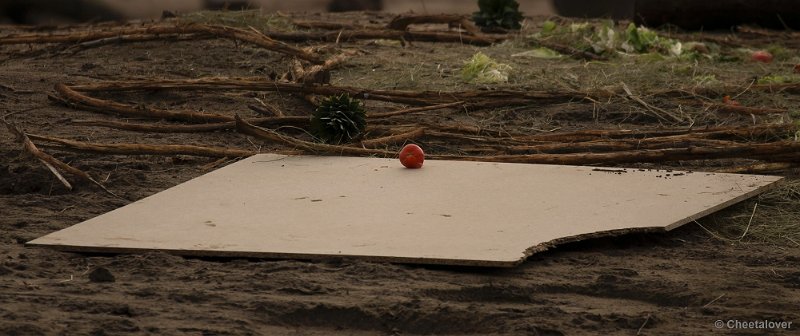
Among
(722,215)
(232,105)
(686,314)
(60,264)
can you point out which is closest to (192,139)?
(232,105)

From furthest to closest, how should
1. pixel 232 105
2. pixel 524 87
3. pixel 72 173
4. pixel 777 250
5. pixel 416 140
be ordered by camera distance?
pixel 524 87
pixel 232 105
pixel 416 140
pixel 72 173
pixel 777 250

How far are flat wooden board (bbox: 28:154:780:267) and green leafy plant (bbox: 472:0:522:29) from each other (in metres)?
5.87

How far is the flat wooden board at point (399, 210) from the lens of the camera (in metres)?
4.25

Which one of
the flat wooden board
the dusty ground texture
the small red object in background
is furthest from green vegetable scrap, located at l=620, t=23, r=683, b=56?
the flat wooden board

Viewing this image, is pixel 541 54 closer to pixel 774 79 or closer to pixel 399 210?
pixel 774 79

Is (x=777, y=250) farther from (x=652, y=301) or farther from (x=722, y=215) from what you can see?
(x=652, y=301)

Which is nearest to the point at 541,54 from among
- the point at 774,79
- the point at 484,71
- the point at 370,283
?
the point at 484,71

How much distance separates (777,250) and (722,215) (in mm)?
450

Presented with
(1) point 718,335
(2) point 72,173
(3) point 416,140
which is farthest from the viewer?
(3) point 416,140

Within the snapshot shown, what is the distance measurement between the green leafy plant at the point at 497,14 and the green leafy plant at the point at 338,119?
17.9 ft

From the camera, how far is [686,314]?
12.2 feet

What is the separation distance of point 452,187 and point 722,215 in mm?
1117

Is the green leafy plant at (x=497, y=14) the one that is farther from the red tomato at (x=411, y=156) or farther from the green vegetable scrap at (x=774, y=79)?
the red tomato at (x=411, y=156)

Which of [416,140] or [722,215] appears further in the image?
[416,140]
